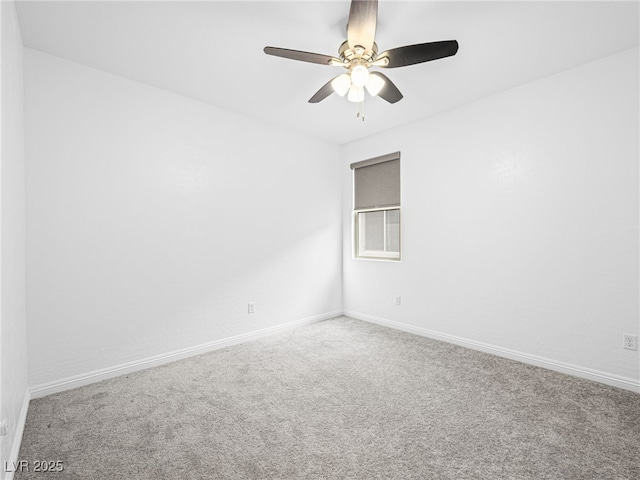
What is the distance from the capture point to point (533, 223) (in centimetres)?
289

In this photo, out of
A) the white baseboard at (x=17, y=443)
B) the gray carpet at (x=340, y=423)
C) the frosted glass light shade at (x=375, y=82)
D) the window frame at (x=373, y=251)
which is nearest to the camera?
the white baseboard at (x=17, y=443)

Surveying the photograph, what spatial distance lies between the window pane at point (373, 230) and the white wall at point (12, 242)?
3.65 metres

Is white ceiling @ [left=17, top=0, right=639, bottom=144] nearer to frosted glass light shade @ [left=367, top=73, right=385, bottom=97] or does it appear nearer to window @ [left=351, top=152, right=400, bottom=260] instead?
frosted glass light shade @ [left=367, top=73, right=385, bottom=97]

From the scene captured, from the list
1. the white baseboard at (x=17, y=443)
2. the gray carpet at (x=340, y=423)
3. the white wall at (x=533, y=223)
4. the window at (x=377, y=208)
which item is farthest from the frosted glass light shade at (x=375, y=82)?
the white baseboard at (x=17, y=443)

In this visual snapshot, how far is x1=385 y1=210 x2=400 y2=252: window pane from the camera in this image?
4.19 m

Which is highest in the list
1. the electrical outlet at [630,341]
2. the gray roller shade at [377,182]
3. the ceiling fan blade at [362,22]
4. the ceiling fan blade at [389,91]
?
the ceiling fan blade at [362,22]

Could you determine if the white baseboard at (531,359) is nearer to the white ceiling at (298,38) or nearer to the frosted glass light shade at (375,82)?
the white ceiling at (298,38)

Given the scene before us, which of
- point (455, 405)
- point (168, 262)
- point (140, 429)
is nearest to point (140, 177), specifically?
point (168, 262)

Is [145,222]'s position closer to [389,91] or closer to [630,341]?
[389,91]

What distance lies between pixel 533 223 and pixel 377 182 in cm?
195

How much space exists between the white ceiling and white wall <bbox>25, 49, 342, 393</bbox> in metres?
0.34

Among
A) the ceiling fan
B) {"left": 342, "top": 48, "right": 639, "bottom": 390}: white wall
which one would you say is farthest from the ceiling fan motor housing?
{"left": 342, "top": 48, "right": 639, "bottom": 390}: white wall

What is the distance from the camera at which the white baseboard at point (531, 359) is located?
8.04 feet

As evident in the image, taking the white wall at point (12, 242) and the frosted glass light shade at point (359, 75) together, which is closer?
the white wall at point (12, 242)
